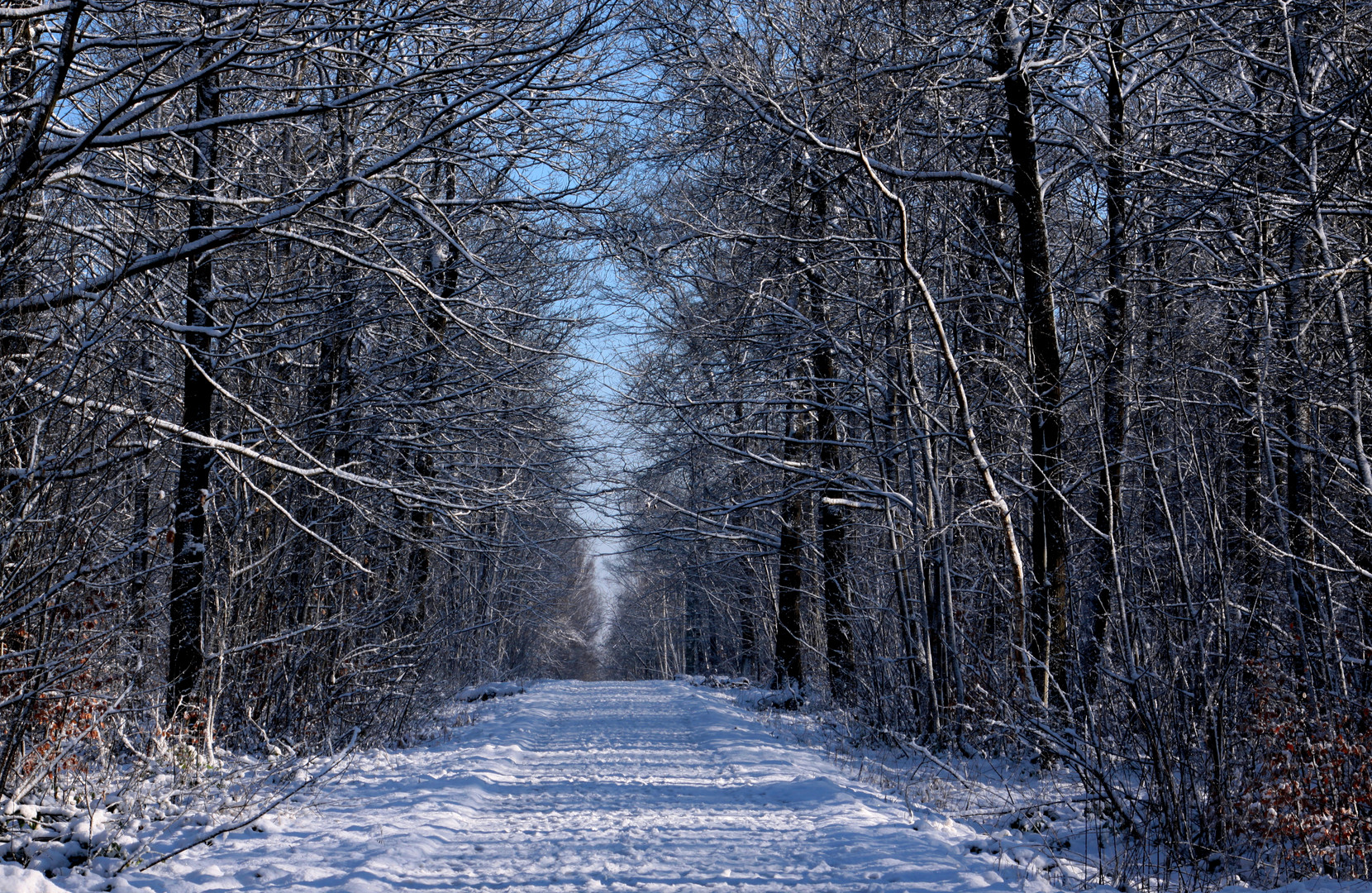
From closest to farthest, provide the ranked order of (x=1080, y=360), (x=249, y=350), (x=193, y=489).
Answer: (x=193, y=489)
(x=249, y=350)
(x=1080, y=360)

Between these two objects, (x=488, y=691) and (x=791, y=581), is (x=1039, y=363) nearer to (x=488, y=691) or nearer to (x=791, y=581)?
(x=791, y=581)

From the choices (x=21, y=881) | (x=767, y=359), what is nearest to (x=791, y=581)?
(x=767, y=359)

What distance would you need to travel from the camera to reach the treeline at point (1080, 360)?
19.2 feet

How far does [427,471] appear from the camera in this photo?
44.8 feet

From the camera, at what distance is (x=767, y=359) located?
11.6 metres

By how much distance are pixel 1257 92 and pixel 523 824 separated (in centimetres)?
1010

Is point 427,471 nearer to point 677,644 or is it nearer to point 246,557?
point 246,557

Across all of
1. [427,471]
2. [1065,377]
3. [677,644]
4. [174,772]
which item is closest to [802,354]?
[1065,377]

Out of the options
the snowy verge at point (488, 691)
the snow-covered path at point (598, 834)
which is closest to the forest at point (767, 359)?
the snow-covered path at point (598, 834)

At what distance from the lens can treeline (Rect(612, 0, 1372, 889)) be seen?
5.86m

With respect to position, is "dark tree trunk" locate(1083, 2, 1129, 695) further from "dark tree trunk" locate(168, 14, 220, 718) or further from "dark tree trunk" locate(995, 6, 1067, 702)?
"dark tree trunk" locate(168, 14, 220, 718)

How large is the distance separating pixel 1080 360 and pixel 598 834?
7.12 m

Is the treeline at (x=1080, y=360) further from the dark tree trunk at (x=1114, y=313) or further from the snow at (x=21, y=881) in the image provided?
the snow at (x=21, y=881)

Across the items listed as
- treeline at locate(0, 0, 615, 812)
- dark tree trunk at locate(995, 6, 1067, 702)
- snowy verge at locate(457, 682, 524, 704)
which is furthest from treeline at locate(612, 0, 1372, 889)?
snowy verge at locate(457, 682, 524, 704)
